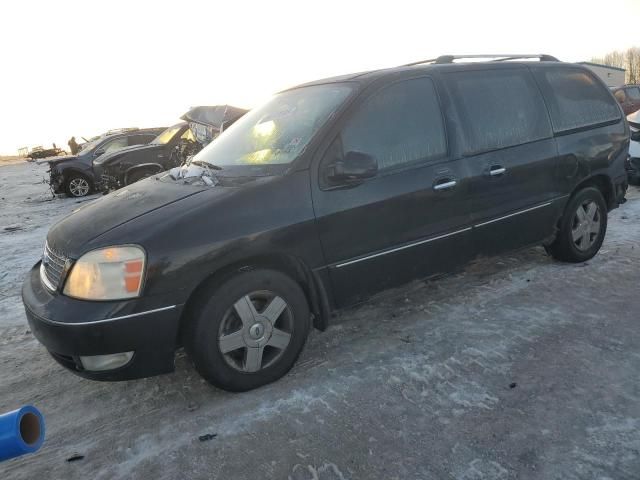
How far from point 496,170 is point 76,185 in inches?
449

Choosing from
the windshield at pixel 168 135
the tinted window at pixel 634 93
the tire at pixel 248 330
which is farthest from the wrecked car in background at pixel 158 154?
the tinted window at pixel 634 93

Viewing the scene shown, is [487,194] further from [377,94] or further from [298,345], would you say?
[298,345]

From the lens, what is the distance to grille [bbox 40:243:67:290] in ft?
8.90

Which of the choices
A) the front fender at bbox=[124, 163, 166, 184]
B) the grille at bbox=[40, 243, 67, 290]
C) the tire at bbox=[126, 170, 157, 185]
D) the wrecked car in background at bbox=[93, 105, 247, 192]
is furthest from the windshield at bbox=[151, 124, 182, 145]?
the grille at bbox=[40, 243, 67, 290]

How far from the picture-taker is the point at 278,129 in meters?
3.48

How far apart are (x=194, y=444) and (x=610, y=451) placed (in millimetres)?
1971

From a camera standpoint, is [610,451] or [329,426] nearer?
[610,451]

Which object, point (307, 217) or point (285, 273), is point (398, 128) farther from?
point (285, 273)

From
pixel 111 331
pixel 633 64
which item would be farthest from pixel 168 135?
pixel 633 64

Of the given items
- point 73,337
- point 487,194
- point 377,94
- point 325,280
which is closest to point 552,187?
point 487,194

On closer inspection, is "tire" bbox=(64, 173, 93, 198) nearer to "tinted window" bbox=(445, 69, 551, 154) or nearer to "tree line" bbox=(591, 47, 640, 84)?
"tinted window" bbox=(445, 69, 551, 154)

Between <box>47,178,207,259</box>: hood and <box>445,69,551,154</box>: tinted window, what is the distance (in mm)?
2026

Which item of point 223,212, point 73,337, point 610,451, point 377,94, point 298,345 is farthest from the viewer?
point 377,94

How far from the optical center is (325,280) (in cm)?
307
